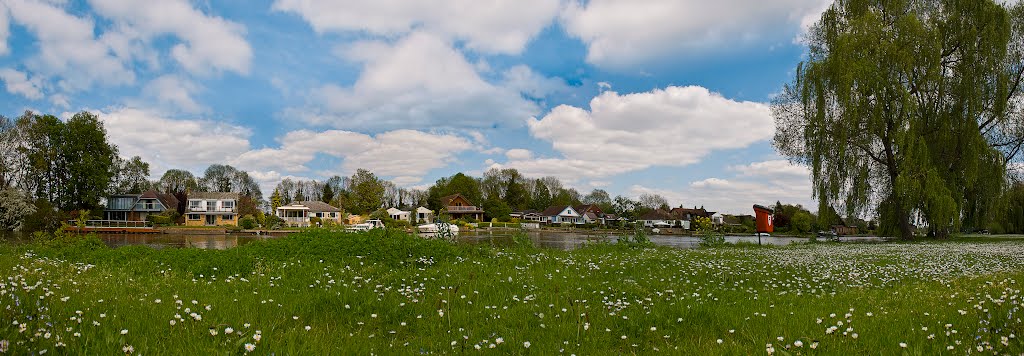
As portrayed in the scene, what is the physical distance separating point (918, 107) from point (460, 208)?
315ft

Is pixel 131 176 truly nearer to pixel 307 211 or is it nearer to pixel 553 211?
pixel 307 211

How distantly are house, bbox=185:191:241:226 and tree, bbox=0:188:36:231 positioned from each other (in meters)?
42.0

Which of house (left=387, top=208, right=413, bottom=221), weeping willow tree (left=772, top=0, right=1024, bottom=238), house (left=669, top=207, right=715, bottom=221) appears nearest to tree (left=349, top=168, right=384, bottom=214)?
house (left=387, top=208, right=413, bottom=221)

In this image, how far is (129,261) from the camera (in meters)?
11.4

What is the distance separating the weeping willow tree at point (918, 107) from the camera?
96.8ft

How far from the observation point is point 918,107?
31031mm

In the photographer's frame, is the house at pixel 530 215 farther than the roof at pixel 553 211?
Yes

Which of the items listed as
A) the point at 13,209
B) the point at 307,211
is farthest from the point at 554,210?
the point at 13,209

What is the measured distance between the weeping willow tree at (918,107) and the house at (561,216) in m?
94.9

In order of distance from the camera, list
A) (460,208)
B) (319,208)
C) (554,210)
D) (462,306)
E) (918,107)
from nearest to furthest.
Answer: (462,306)
(918,107)
(319,208)
(460,208)
(554,210)

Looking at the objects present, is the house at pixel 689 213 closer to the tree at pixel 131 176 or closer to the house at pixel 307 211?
the house at pixel 307 211

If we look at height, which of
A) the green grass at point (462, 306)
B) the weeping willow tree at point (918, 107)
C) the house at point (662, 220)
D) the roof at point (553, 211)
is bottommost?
the house at point (662, 220)

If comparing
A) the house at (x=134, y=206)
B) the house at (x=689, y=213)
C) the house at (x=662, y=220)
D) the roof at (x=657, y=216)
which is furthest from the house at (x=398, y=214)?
the house at (x=689, y=213)

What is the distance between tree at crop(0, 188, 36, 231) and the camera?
4712 cm
